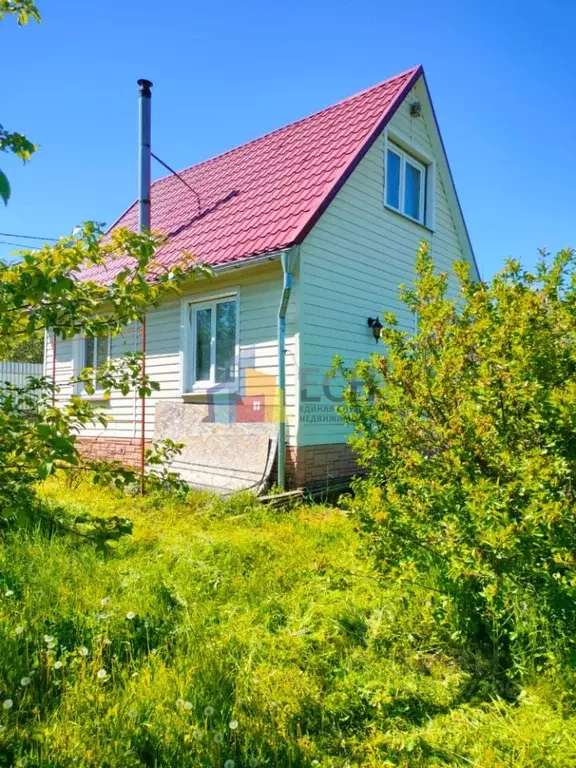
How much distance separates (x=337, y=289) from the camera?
756 cm

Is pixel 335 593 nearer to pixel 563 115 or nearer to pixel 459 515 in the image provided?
pixel 459 515

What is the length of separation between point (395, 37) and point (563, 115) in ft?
10.3

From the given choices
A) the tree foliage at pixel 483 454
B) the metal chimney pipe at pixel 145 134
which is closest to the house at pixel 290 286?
the metal chimney pipe at pixel 145 134

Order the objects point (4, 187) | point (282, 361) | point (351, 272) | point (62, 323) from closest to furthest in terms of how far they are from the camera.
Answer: point (4, 187) < point (62, 323) < point (282, 361) < point (351, 272)

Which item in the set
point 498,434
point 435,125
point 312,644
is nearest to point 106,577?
point 312,644

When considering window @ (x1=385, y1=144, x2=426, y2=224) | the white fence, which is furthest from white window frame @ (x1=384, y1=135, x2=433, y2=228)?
the white fence

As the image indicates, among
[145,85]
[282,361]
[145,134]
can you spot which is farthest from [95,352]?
[145,85]

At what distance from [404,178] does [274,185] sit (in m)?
2.87

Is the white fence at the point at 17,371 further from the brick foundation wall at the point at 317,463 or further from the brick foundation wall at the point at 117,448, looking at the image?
the brick foundation wall at the point at 317,463

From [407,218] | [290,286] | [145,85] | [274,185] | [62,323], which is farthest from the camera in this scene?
[145,85]

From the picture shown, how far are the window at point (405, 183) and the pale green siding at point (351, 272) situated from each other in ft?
1.00

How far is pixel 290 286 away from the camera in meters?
6.54

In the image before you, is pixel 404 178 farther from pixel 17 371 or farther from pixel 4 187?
pixel 17 371

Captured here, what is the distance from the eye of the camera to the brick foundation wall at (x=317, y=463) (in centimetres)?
673
